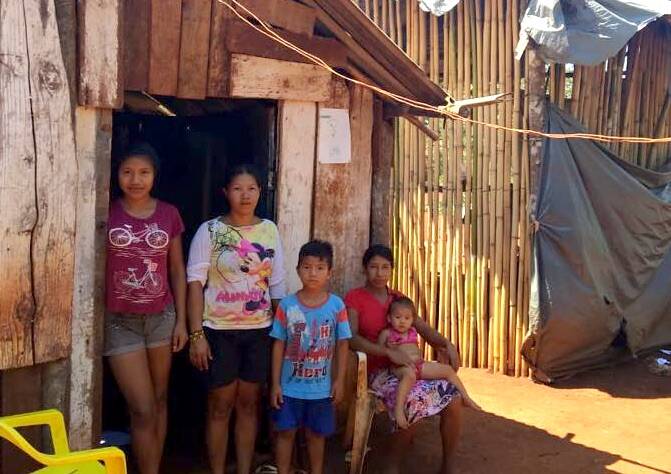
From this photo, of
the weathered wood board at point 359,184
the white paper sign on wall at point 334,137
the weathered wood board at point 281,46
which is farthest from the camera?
Answer: the weathered wood board at point 359,184

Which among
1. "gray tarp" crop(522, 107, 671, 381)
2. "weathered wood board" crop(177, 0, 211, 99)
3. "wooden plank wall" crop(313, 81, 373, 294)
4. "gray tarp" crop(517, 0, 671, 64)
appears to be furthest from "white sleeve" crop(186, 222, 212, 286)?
"gray tarp" crop(517, 0, 671, 64)

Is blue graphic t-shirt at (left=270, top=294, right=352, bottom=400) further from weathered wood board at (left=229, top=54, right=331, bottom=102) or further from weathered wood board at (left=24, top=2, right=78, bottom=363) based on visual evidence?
weathered wood board at (left=229, top=54, right=331, bottom=102)

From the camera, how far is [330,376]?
161 inches

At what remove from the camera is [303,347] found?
3996 millimetres

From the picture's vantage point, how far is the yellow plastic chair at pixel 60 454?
2656mm

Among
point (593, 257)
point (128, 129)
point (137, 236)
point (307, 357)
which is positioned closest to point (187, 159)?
point (128, 129)

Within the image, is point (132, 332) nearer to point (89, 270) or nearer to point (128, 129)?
point (89, 270)

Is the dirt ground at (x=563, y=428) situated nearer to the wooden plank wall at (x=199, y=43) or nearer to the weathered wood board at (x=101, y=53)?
the wooden plank wall at (x=199, y=43)

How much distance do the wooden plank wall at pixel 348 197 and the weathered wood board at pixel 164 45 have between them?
108cm

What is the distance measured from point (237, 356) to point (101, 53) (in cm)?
172

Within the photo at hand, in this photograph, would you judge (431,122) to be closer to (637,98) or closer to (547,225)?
(547,225)

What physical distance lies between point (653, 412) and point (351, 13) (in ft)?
14.3

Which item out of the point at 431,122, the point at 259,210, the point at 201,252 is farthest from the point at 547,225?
the point at 201,252

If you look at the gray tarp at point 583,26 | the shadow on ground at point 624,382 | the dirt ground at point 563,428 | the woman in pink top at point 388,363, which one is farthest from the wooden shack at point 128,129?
the shadow on ground at point 624,382
